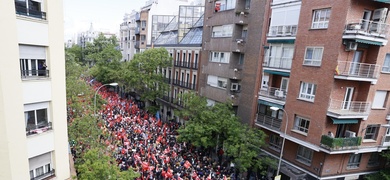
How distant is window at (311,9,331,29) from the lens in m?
15.7

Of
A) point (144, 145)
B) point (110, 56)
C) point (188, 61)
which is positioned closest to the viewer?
point (144, 145)

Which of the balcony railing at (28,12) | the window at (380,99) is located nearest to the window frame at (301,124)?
the window at (380,99)

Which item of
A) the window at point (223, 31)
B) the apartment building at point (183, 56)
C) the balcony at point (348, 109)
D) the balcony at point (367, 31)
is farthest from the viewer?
the apartment building at point (183, 56)

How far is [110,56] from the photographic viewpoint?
152ft

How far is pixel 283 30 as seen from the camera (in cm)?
1902

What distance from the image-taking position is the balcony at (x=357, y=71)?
15.1 meters

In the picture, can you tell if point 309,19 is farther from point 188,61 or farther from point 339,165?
point 188,61

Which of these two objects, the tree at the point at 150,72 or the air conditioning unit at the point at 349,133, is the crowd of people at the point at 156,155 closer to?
the tree at the point at 150,72

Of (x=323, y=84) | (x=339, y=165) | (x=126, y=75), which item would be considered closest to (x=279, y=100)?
(x=323, y=84)

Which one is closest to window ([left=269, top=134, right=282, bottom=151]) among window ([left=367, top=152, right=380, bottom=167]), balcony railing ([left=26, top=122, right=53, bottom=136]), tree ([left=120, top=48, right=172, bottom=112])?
window ([left=367, top=152, right=380, bottom=167])

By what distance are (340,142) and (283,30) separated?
30.6 feet

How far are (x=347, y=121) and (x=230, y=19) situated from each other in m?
13.4

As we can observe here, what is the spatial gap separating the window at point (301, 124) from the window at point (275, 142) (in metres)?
2.33

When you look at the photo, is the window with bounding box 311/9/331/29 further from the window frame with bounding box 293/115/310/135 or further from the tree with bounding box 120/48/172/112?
the tree with bounding box 120/48/172/112
